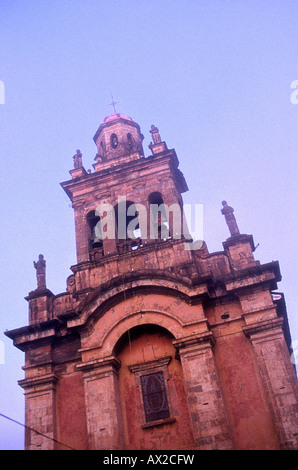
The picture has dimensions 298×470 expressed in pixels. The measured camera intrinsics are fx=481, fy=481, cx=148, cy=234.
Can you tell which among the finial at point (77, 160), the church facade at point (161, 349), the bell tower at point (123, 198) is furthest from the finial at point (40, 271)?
the finial at point (77, 160)

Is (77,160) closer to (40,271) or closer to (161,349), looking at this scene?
(40,271)

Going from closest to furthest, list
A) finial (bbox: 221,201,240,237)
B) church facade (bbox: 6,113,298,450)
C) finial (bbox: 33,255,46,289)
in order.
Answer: church facade (bbox: 6,113,298,450) → finial (bbox: 221,201,240,237) → finial (bbox: 33,255,46,289)

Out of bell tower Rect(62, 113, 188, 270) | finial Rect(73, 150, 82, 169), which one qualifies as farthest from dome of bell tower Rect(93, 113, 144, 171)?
finial Rect(73, 150, 82, 169)

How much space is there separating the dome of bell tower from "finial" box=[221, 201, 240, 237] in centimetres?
451

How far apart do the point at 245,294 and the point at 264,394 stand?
2.66 m

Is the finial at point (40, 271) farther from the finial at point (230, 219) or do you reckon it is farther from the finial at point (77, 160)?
the finial at point (230, 219)

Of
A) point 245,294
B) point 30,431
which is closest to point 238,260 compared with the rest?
point 245,294

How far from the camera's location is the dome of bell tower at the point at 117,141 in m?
18.1

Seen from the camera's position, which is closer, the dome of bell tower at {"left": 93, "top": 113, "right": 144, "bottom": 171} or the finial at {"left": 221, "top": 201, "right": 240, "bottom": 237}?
the finial at {"left": 221, "top": 201, "right": 240, "bottom": 237}

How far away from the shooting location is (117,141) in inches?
749

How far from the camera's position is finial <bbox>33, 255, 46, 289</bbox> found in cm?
1532

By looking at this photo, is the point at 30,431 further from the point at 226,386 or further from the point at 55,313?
the point at 226,386

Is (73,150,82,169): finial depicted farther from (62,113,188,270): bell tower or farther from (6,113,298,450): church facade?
(6,113,298,450): church facade

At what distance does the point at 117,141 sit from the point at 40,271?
640 centimetres
